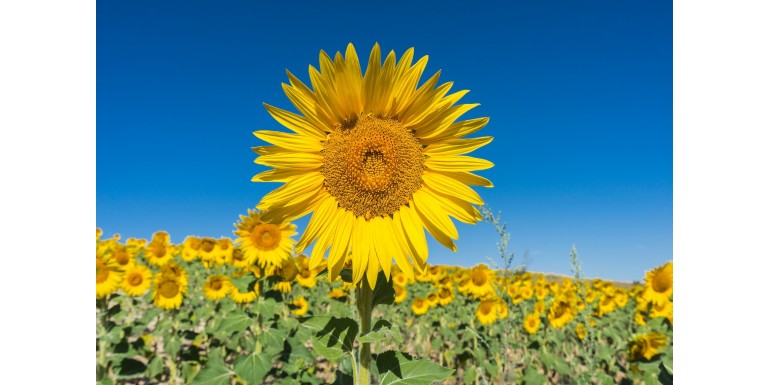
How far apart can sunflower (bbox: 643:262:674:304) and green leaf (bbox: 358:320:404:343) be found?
658cm

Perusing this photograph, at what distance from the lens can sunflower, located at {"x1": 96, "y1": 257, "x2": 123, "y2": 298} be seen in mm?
4895

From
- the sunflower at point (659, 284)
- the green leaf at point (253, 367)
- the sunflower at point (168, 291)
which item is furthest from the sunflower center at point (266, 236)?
the sunflower at point (659, 284)

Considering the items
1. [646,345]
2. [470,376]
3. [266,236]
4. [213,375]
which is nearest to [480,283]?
[470,376]

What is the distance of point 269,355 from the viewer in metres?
4.20

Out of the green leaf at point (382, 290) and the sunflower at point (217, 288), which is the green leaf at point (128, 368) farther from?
the green leaf at point (382, 290)

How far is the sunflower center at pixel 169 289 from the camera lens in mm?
6738

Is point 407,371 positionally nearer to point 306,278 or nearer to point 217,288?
point 306,278

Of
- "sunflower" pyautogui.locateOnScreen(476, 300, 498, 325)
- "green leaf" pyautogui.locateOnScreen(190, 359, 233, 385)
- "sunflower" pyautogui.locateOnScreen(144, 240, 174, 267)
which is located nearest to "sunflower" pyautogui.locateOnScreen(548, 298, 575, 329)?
"sunflower" pyautogui.locateOnScreen(476, 300, 498, 325)

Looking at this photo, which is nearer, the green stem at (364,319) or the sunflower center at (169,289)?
the green stem at (364,319)

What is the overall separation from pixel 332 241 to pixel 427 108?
0.71 meters

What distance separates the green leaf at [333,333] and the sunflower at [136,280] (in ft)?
19.7

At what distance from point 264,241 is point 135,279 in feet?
11.8

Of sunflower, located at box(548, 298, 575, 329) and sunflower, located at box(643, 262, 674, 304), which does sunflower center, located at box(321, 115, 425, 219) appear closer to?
sunflower, located at box(643, 262, 674, 304)

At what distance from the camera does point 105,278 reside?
16.3ft
